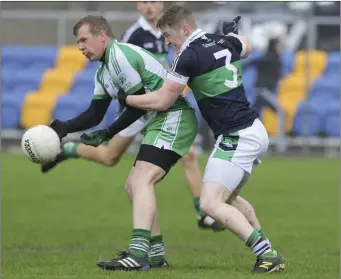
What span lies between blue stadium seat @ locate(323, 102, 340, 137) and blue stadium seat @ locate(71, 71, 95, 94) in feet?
16.9

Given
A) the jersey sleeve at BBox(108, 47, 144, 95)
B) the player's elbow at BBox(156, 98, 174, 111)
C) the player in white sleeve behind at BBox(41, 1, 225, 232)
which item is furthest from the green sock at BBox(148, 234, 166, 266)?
the player in white sleeve behind at BBox(41, 1, 225, 232)

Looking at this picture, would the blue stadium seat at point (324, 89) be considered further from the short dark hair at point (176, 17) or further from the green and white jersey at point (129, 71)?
the short dark hair at point (176, 17)

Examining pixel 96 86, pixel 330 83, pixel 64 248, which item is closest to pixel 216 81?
pixel 96 86

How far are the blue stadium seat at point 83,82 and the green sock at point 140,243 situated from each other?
48.3ft

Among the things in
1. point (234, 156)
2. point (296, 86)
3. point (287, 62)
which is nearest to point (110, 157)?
point (234, 156)

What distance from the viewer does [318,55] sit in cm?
2239

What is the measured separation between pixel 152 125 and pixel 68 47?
1522 centimetres

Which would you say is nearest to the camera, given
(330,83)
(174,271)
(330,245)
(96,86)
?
(174,271)

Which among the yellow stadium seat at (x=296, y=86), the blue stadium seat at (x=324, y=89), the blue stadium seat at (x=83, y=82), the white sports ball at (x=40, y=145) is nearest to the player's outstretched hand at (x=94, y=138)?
the white sports ball at (x=40, y=145)

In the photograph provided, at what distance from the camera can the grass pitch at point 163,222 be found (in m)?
8.27

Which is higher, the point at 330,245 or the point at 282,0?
the point at 282,0

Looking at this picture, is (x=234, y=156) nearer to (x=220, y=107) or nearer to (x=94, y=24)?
(x=220, y=107)

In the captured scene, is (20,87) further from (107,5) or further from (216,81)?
(216,81)

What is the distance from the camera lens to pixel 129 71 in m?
7.96
